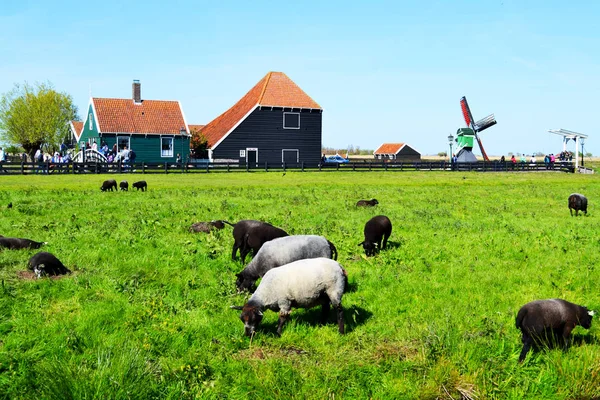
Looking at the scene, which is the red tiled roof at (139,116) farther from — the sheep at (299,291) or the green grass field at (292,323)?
the sheep at (299,291)

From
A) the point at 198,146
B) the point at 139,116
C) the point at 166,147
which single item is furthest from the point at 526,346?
the point at 198,146

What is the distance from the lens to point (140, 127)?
54594mm

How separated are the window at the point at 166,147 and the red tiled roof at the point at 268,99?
402cm

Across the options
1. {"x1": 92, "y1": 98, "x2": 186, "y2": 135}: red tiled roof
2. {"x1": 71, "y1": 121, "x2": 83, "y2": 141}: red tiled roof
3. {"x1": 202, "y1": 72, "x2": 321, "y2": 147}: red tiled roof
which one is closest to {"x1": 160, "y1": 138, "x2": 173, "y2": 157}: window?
{"x1": 92, "y1": 98, "x2": 186, "y2": 135}: red tiled roof

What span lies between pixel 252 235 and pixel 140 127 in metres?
46.9

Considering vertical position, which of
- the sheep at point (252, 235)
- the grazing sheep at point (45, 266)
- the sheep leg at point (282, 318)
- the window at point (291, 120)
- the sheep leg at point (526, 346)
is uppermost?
the window at point (291, 120)

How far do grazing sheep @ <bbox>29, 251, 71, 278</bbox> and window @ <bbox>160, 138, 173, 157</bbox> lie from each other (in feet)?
155

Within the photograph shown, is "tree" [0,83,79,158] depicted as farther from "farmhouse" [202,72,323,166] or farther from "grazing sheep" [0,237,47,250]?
"grazing sheep" [0,237,47,250]

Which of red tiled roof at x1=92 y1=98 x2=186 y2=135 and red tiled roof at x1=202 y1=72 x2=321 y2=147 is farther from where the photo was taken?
red tiled roof at x1=202 y1=72 x2=321 y2=147

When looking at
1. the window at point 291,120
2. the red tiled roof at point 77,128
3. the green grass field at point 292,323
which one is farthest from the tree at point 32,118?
the green grass field at point 292,323

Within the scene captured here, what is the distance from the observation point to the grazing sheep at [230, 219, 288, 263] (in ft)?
34.8

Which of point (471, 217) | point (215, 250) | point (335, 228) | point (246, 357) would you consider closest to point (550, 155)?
point (471, 217)

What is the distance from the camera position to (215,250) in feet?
38.2

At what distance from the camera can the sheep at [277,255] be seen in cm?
874
